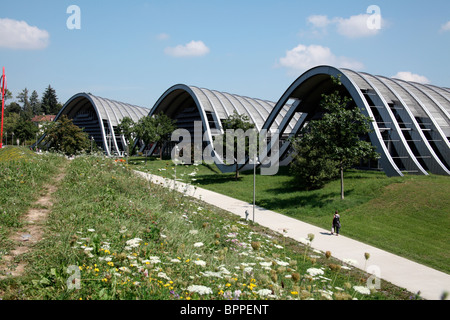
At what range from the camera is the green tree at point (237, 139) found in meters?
27.4

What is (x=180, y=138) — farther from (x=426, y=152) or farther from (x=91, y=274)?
(x=91, y=274)

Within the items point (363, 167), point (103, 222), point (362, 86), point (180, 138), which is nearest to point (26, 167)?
point (103, 222)

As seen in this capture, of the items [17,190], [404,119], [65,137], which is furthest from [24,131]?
[404,119]

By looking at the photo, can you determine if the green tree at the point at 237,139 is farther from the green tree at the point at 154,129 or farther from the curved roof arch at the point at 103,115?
the curved roof arch at the point at 103,115

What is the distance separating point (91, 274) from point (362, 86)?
24306mm

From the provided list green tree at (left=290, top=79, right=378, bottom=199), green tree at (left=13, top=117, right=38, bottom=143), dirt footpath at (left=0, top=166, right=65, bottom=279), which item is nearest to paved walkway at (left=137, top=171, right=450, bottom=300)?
dirt footpath at (left=0, top=166, right=65, bottom=279)

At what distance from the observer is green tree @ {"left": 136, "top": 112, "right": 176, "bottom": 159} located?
41688mm

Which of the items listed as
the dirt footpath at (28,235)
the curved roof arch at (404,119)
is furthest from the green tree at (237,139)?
the dirt footpath at (28,235)

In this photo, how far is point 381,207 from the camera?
633 inches

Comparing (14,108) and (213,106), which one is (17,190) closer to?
(213,106)

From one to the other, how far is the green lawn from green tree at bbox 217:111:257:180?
4.09 meters

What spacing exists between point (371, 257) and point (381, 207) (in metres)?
6.40

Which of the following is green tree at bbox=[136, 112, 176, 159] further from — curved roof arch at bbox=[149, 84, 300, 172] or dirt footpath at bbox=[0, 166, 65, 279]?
dirt footpath at bbox=[0, 166, 65, 279]

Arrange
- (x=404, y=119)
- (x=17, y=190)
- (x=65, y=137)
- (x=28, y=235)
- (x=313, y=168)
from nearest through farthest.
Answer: (x=28, y=235) → (x=17, y=190) → (x=313, y=168) → (x=404, y=119) → (x=65, y=137)
